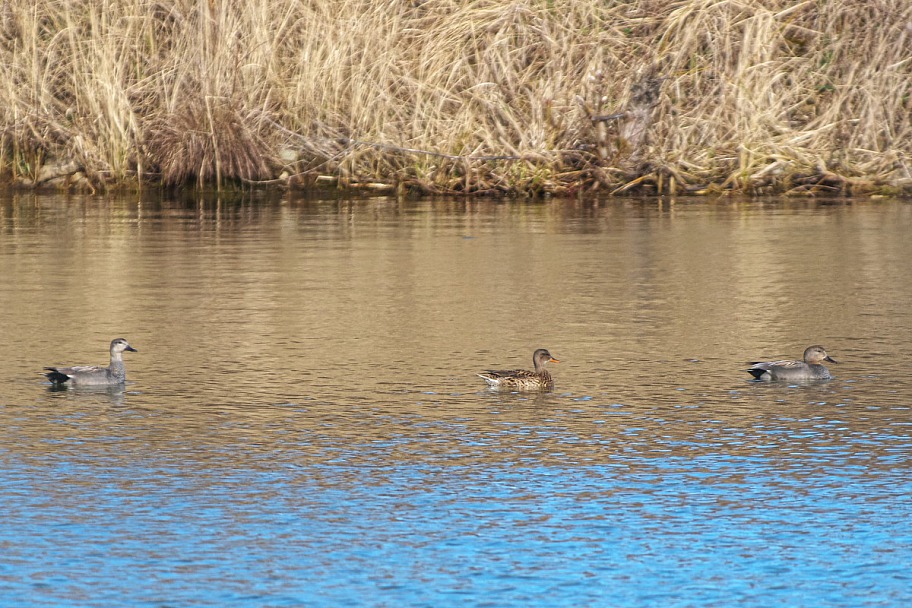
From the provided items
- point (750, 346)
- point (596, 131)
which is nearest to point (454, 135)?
point (596, 131)

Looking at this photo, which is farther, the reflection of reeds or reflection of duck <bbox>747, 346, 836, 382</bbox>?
the reflection of reeds

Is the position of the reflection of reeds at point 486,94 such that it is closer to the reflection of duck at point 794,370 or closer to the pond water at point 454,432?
the pond water at point 454,432

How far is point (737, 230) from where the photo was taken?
827 inches

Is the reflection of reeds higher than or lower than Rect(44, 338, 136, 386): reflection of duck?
higher

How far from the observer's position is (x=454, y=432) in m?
9.20

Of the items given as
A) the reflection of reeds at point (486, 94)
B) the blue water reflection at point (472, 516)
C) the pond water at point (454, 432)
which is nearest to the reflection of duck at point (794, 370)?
the pond water at point (454, 432)

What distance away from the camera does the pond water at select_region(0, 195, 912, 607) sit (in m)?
6.55

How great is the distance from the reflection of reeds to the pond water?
8437 millimetres

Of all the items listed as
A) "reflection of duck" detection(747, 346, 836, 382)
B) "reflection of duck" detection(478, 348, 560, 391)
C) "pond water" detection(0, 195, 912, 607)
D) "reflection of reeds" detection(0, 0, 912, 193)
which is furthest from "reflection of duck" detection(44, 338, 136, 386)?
"reflection of reeds" detection(0, 0, 912, 193)

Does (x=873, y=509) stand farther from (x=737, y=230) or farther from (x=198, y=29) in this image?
(x=198, y=29)

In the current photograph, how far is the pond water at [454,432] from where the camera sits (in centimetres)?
655

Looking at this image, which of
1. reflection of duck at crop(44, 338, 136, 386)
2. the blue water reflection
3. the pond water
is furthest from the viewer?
reflection of duck at crop(44, 338, 136, 386)

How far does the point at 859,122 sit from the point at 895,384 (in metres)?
16.8

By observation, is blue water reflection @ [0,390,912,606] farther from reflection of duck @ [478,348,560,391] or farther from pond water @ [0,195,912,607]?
reflection of duck @ [478,348,560,391]
